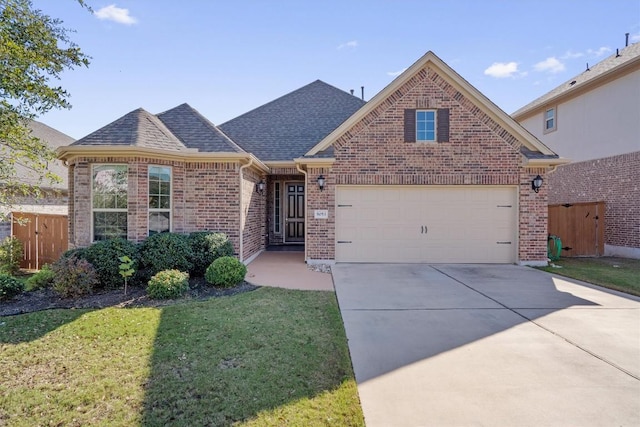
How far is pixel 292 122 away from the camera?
14.1m

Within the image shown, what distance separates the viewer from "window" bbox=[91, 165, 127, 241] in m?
8.24

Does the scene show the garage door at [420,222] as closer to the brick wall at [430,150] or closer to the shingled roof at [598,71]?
the brick wall at [430,150]

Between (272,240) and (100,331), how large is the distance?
874 cm

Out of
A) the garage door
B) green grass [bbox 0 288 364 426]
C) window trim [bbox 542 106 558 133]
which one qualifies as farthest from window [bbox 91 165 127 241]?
window trim [bbox 542 106 558 133]

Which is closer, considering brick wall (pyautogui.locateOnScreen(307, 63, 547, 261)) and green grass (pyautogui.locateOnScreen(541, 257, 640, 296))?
green grass (pyautogui.locateOnScreen(541, 257, 640, 296))

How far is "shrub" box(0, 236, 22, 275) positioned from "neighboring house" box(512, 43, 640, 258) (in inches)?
784

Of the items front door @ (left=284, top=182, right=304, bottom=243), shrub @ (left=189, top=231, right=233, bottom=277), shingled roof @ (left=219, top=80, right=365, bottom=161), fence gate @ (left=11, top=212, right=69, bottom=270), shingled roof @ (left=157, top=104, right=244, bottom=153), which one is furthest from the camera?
front door @ (left=284, top=182, right=304, bottom=243)

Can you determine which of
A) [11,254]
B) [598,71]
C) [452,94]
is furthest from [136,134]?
[598,71]

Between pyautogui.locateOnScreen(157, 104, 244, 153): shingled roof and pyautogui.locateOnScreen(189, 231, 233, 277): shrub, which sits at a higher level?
pyautogui.locateOnScreen(157, 104, 244, 153): shingled roof

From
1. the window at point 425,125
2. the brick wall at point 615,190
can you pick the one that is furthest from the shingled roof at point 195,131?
the brick wall at point 615,190

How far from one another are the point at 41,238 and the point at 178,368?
9.65 metres

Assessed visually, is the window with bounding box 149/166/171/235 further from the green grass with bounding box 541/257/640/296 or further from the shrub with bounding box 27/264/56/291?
the green grass with bounding box 541/257/640/296

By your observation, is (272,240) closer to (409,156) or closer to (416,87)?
(409,156)

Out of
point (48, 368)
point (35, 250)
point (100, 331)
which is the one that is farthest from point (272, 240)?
point (48, 368)
